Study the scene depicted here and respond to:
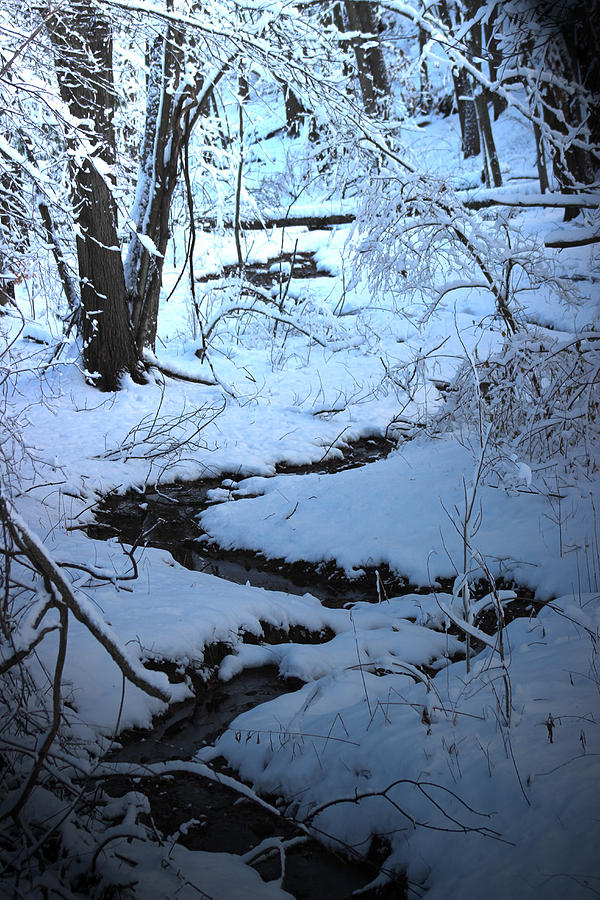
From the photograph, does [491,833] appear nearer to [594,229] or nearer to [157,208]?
[594,229]

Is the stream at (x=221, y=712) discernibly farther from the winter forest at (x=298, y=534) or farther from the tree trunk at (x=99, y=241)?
the tree trunk at (x=99, y=241)

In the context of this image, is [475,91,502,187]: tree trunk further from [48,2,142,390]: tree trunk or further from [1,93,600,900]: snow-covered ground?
[48,2,142,390]: tree trunk

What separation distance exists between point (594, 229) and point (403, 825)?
3.74m

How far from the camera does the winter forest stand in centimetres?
240

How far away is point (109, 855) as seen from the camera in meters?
2.23

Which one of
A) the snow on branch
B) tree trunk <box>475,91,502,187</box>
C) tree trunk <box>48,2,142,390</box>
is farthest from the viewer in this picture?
tree trunk <box>475,91,502,187</box>

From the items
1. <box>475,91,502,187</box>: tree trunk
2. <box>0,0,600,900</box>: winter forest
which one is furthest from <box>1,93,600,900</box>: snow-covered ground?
<box>475,91,502,187</box>: tree trunk

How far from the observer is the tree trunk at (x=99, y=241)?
751 centimetres

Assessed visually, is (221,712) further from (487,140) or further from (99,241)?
(487,140)

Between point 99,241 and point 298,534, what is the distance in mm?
4468

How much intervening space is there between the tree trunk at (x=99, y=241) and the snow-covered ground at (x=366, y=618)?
0.42 metres

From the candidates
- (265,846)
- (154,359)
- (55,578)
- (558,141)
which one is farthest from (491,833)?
(154,359)

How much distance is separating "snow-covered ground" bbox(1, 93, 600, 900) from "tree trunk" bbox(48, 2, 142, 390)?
1.37 feet

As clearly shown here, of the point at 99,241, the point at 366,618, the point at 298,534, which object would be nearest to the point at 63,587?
the point at 366,618
